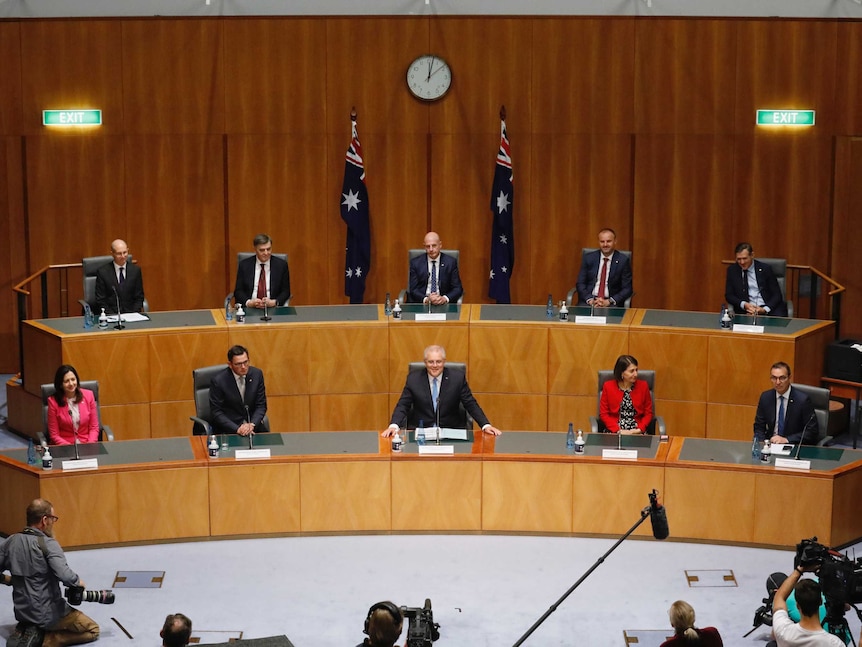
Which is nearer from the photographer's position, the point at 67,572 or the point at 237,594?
the point at 67,572

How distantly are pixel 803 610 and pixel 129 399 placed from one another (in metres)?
5.83

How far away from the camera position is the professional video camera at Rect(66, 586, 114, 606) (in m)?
6.40

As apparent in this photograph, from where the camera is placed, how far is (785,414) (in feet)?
27.6

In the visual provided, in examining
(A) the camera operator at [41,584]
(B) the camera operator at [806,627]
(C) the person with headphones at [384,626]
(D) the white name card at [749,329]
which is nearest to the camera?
(C) the person with headphones at [384,626]

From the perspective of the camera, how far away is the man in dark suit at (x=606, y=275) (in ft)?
34.3

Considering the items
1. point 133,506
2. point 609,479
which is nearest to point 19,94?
point 133,506

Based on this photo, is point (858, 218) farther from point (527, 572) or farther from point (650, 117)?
point (527, 572)

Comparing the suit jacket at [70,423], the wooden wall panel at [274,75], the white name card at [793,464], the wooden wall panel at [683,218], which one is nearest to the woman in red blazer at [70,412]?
the suit jacket at [70,423]

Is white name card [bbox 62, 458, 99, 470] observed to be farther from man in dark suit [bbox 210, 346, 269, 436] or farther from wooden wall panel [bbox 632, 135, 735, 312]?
wooden wall panel [bbox 632, 135, 735, 312]

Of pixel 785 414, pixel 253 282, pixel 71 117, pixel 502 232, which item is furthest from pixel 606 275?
pixel 71 117

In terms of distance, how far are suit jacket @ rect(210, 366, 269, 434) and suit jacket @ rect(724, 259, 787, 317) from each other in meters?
4.10

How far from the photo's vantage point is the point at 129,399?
9.50 meters

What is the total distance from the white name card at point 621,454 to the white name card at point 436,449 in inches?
38.7

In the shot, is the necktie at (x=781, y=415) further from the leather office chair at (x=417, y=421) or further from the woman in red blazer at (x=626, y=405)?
the leather office chair at (x=417, y=421)
